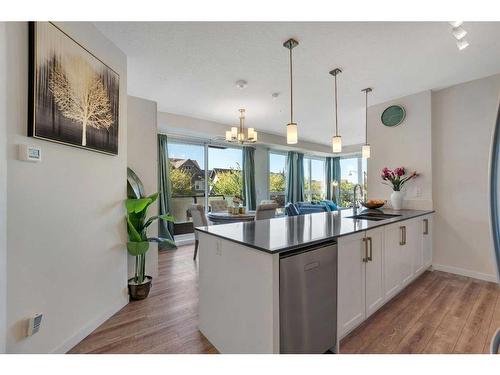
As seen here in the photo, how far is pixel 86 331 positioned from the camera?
1.85m

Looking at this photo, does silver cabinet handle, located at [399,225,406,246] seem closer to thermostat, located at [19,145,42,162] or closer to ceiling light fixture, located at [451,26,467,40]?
ceiling light fixture, located at [451,26,467,40]

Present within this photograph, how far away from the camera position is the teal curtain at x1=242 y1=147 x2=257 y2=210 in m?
6.16

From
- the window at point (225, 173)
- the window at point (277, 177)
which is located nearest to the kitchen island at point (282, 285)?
the window at point (225, 173)

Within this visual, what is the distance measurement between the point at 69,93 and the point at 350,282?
2.51 m

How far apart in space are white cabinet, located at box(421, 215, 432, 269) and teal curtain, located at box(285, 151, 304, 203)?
13.9 feet

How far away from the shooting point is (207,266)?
5.84 feet

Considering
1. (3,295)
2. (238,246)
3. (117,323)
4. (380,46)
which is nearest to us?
(3,295)

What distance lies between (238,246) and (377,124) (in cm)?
343

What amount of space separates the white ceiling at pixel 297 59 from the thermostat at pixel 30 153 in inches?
48.7

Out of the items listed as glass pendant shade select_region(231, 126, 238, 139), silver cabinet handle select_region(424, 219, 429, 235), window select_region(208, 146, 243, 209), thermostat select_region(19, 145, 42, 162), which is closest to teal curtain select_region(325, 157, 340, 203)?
window select_region(208, 146, 243, 209)

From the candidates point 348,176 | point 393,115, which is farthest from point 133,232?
point 348,176

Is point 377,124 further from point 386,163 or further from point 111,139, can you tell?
point 111,139

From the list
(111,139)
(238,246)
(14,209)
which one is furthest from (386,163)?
(14,209)

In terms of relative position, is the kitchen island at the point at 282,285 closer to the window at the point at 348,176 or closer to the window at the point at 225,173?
the window at the point at 225,173
